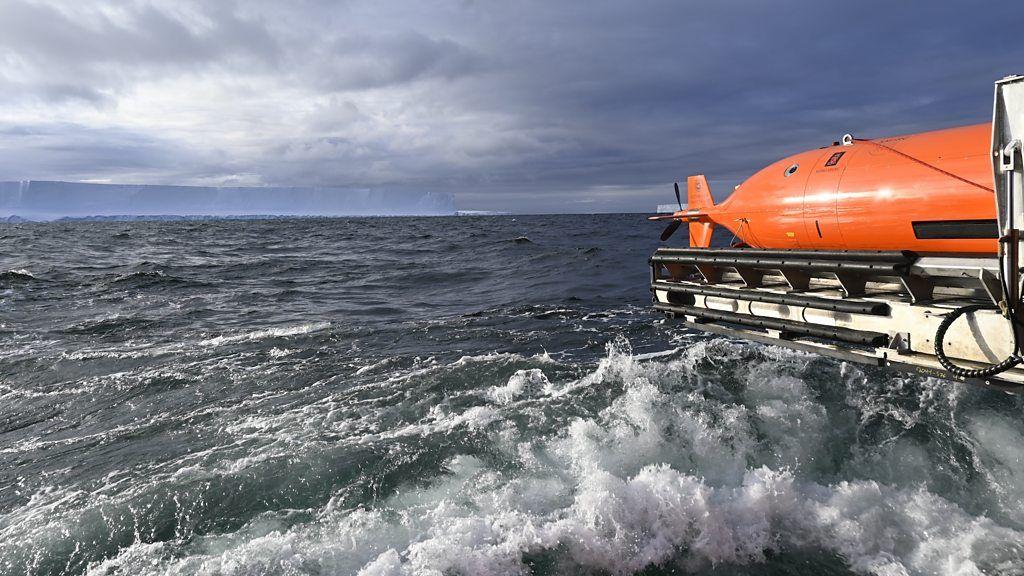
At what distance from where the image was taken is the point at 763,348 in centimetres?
907

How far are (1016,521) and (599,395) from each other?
4.03 metres

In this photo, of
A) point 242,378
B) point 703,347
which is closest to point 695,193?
point 703,347

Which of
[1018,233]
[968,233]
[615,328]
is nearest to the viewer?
[1018,233]

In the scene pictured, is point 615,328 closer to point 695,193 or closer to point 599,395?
point 695,193

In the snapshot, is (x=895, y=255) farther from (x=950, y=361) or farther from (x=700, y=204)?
(x=700, y=204)

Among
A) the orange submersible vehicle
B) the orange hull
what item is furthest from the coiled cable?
the orange hull

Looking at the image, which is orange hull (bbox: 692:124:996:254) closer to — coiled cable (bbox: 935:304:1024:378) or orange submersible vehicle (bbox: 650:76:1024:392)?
orange submersible vehicle (bbox: 650:76:1024:392)

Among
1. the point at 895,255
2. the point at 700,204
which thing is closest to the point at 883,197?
the point at 895,255

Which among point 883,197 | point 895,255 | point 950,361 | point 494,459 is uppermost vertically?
point 883,197

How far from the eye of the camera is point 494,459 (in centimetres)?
580

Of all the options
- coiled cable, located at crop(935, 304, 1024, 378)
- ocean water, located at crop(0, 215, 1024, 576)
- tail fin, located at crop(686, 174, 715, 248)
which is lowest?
ocean water, located at crop(0, 215, 1024, 576)

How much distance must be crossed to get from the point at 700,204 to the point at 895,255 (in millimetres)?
3968

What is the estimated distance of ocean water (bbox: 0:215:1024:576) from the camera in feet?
14.3

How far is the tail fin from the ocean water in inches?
70.7
